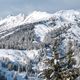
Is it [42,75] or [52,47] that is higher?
[52,47]

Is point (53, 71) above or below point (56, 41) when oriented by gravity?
below

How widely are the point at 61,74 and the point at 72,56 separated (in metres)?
1.89

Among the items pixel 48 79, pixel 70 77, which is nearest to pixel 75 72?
pixel 70 77

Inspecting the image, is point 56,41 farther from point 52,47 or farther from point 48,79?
point 48,79

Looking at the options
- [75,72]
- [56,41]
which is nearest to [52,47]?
[56,41]

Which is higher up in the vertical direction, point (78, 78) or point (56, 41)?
point (56, 41)

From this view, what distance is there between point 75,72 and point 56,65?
2.23 metres

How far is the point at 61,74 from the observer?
130ft

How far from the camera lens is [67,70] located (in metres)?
39.3

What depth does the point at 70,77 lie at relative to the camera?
3850cm

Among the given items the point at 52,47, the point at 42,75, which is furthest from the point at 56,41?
the point at 42,75

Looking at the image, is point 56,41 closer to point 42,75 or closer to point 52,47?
point 52,47

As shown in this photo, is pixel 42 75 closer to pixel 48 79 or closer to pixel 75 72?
pixel 48 79

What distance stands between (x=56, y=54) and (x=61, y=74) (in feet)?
6.10
